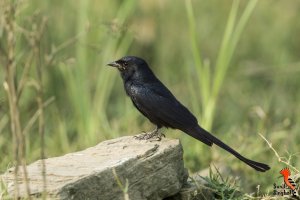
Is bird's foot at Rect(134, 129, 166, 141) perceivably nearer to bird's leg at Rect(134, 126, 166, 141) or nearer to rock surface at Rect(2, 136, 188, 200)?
bird's leg at Rect(134, 126, 166, 141)

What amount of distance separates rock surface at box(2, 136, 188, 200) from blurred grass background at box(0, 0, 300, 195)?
794 millimetres

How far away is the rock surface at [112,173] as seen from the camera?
415 centimetres

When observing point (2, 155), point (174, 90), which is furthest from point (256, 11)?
point (2, 155)

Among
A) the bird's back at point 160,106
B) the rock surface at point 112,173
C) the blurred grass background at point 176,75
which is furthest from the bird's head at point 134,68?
the rock surface at point 112,173

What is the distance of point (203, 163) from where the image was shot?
259 inches

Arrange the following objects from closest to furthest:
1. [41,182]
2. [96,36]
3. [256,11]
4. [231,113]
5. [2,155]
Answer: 1. [41,182]
2. [2,155]
3. [96,36]
4. [231,113]
5. [256,11]

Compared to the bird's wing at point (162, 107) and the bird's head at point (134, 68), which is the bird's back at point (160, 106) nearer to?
the bird's wing at point (162, 107)

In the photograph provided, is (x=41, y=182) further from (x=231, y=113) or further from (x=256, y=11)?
(x=256, y=11)

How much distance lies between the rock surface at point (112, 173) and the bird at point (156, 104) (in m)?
0.40

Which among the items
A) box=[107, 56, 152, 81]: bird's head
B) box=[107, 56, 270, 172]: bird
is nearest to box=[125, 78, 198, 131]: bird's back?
box=[107, 56, 270, 172]: bird

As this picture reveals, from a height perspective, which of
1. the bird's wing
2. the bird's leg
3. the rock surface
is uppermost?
the bird's wing

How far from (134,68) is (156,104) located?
453 millimetres

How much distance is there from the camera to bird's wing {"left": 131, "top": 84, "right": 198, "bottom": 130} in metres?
5.35

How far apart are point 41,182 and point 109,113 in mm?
4200
